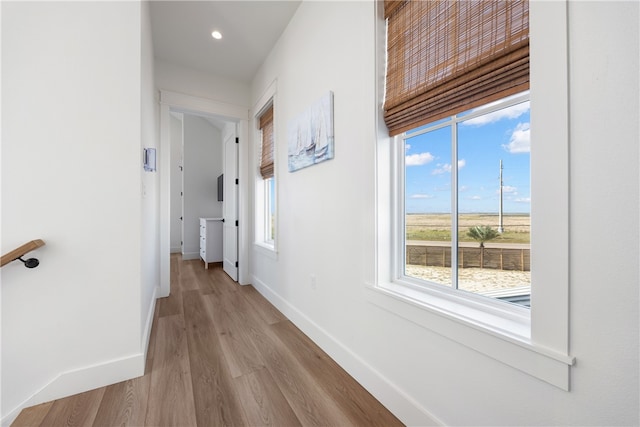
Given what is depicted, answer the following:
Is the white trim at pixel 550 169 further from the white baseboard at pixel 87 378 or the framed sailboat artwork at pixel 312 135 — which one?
the white baseboard at pixel 87 378

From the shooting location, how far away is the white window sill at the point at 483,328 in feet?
2.57

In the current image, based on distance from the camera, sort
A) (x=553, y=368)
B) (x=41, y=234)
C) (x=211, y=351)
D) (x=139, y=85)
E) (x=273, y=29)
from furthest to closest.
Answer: (x=273, y=29)
(x=211, y=351)
(x=139, y=85)
(x=41, y=234)
(x=553, y=368)

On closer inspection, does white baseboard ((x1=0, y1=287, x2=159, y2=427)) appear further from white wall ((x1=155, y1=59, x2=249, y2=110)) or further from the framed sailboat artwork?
white wall ((x1=155, y1=59, x2=249, y2=110))

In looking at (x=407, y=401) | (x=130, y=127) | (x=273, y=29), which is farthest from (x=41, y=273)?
(x=273, y=29)

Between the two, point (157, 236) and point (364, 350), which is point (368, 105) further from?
point (157, 236)

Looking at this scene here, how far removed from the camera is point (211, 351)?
1896 mm

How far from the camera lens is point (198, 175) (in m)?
5.82

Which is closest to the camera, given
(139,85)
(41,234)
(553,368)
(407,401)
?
(553,368)

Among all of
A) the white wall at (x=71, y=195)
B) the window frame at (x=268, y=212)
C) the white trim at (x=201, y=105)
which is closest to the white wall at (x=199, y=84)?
the white trim at (x=201, y=105)

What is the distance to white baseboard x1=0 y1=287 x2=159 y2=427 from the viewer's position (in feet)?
4.44

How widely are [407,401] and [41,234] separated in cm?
210

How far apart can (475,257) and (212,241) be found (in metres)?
4.46

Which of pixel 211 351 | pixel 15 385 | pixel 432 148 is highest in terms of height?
pixel 432 148

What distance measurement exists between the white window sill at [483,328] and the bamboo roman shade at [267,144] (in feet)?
7.28
